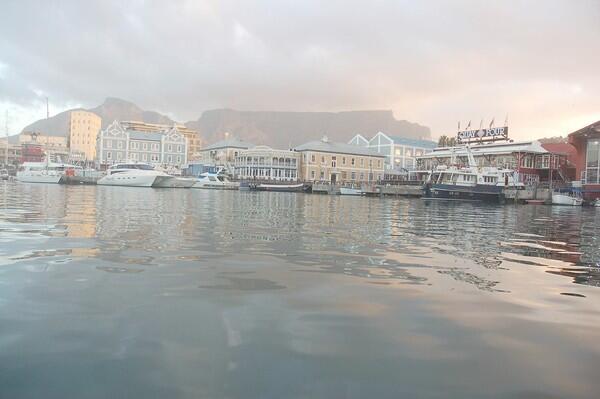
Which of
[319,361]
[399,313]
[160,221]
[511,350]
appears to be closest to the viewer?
[319,361]

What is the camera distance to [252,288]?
677 cm

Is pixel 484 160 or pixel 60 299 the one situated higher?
pixel 484 160

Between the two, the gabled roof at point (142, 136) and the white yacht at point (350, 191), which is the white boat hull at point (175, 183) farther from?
the gabled roof at point (142, 136)

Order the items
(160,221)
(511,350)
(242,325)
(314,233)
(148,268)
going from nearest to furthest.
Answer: (511,350) → (242,325) → (148,268) → (314,233) → (160,221)

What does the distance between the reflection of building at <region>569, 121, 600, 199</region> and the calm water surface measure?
5282 cm

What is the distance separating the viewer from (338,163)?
316 feet

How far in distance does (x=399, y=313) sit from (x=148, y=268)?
14.2ft

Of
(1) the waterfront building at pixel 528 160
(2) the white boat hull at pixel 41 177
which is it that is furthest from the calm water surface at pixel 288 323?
(2) the white boat hull at pixel 41 177

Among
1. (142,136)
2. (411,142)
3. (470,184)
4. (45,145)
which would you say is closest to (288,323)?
(470,184)

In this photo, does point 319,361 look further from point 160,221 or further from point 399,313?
point 160,221

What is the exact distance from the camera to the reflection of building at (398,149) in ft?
348

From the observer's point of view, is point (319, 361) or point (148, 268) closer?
point (319, 361)

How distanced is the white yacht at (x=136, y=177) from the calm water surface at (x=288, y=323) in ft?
215

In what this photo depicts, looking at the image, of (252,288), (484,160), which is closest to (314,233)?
(252,288)
